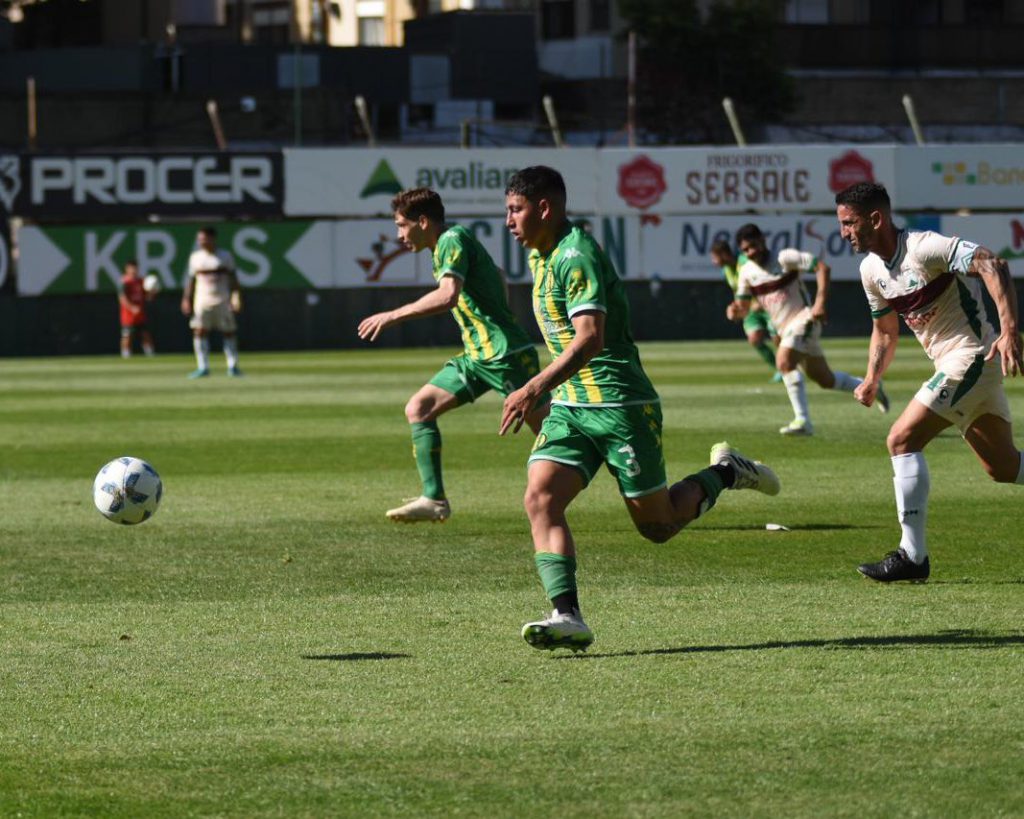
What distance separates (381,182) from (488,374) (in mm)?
29594

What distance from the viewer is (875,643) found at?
7590 millimetres

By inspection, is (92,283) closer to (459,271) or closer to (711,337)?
(711,337)

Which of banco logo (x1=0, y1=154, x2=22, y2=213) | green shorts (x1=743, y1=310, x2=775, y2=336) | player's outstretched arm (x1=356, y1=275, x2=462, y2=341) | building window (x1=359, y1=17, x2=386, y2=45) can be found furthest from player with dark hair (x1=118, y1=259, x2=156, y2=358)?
building window (x1=359, y1=17, x2=386, y2=45)

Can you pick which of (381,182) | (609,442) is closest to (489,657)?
(609,442)

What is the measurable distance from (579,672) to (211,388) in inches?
800

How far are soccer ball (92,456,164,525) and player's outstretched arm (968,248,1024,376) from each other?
13.3ft

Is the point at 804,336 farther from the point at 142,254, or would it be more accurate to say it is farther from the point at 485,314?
the point at 142,254

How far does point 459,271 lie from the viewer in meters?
11.1

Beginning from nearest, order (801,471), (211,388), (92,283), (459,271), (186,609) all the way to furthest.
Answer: (186,609), (459,271), (801,471), (211,388), (92,283)

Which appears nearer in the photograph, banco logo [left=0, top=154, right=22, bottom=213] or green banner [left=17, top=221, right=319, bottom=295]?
banco logo [left=0, top=154, right=22, bottom=213]

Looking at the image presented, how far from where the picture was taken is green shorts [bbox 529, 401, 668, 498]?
7680mm

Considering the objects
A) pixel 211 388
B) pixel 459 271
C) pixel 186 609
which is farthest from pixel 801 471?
pixel 211 388

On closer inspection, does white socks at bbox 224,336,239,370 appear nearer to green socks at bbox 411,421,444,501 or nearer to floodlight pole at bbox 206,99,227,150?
floodlight pole at bbox 206,99,227,150

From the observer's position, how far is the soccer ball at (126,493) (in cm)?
941
